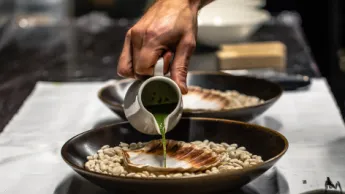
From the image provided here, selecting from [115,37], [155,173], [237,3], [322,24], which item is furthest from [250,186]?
[322,24]

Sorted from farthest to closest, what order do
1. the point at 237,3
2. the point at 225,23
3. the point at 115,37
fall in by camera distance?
the point at 115,37 → the point at 237,3 → the point at 225,23

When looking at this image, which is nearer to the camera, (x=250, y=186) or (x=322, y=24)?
(x=250, y=186)

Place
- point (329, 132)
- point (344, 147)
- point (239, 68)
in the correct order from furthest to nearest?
1. point (239, 68)
2. point (329, 132)
3. point (344, 147)

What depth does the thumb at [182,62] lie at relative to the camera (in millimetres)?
1362

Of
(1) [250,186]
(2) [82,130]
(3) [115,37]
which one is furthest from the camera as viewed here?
(3) [115,37]

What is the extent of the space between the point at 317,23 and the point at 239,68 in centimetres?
236

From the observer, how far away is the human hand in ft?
4.50

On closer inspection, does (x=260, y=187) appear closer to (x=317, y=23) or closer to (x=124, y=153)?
(x=124, y=153)

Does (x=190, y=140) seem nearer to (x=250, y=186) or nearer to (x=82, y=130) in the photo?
(x=250, y=186)

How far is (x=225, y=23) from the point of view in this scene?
2.62 meters

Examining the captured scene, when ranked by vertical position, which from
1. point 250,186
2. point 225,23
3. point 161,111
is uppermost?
point 161,111

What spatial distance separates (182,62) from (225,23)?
1.27m

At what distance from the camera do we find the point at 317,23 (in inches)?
176

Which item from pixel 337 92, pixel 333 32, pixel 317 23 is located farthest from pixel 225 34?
pixel 317 23
